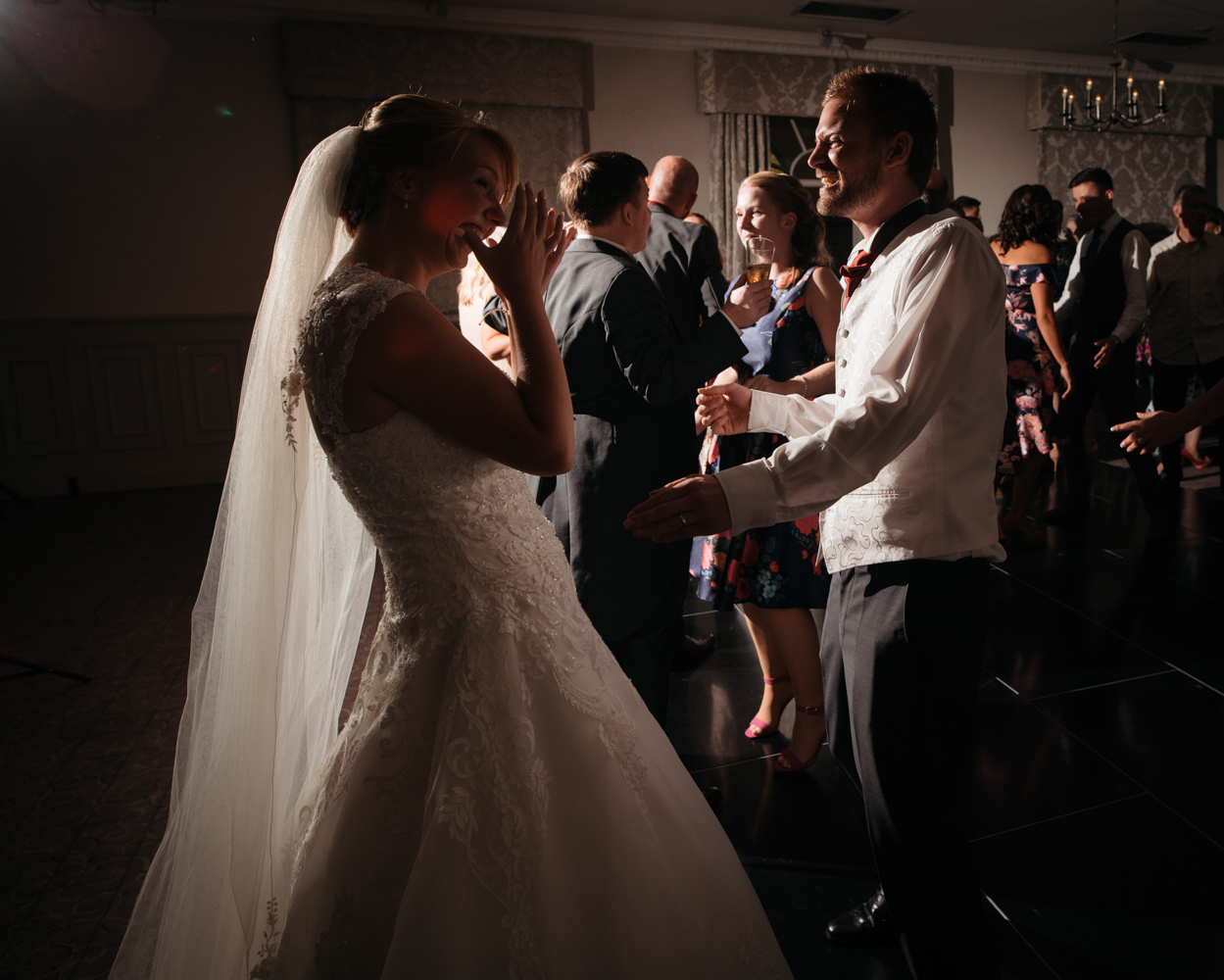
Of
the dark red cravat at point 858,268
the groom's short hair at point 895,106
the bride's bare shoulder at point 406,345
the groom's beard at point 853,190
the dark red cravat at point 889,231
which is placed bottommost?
the bride's bare shoulder at point 406,345

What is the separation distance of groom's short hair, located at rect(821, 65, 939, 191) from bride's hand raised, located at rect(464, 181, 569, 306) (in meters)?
0.62

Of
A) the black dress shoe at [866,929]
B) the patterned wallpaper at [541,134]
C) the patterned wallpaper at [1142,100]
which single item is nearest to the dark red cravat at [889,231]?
the black dress shoe at [866,929]

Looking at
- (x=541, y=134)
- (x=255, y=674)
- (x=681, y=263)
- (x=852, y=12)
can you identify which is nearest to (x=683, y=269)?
(x=681, y=263)

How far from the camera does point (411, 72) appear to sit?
640cm

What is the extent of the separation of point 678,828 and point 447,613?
0.47 m

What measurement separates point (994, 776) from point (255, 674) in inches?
73.3

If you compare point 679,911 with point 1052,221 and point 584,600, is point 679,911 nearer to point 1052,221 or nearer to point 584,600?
point 584,600

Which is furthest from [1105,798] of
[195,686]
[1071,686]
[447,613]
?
[195,686]

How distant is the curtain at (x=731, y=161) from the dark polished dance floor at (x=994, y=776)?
14.6 feet

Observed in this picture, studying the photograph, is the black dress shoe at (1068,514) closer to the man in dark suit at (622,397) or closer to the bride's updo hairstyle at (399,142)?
the man in dark suit at (622,397)

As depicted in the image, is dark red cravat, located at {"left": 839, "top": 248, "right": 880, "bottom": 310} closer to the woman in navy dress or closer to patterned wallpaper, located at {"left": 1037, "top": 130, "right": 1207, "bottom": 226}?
the woman in navy dress

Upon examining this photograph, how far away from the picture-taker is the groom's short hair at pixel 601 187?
200cm

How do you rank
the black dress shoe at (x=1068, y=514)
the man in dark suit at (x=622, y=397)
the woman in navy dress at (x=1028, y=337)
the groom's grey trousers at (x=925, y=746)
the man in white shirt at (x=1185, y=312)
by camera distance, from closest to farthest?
the groom's grey trousers at (x=925, y=746) < the man in dark suit at (x=622, y=397) < the woman in navy dress at (x=1028, y=337) < the black dress shoe at (x=1068, y=514) < the man in white shirt at (x=1185, y=312)

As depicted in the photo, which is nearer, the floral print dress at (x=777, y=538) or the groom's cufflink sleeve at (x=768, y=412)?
the groom's cufflink sleeve at (x=768, y=412)
